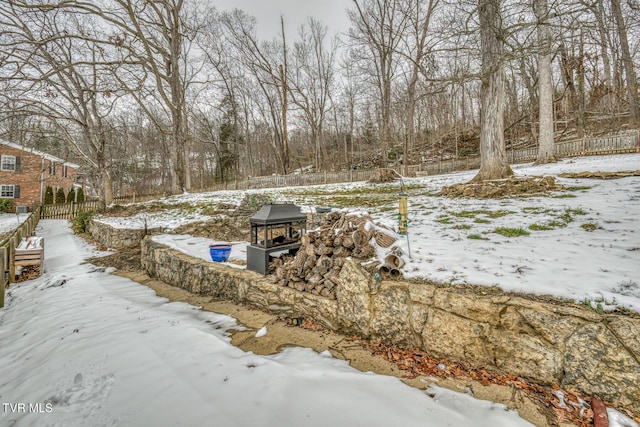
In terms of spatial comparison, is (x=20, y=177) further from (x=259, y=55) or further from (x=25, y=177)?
(x=259, y=55)

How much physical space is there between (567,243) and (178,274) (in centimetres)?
609

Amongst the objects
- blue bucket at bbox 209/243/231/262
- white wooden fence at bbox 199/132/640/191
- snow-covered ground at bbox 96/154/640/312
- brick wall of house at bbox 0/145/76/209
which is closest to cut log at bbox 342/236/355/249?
snow-covered ground at bbox 96/154/640/312

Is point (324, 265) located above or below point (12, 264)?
above

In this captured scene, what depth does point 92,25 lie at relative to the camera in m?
10.6

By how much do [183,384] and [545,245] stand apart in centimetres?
414

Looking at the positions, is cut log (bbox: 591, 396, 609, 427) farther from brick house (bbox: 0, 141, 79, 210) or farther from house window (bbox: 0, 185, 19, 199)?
house window (bbox: 0, 185, 19, 199)

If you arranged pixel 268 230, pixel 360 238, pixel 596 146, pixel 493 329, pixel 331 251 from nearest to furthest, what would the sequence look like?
pixel 493 329 < pixel 360 238 < pixel 331 251 < pixel 268 230 < pixel 596 146

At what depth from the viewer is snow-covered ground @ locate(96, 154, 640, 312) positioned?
217 centimetres

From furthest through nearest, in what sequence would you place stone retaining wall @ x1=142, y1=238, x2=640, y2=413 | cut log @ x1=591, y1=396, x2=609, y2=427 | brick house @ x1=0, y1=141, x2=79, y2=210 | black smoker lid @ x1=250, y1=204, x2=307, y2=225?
brick house @ x1=0, y1=141, x2=79, y2=210 → black smoker lid @ x1=250, y1=204, x2=307, y2=225 → stone retaining wall @ x1=142, y1=238, x2=640, y2=413 → cut log @ x1=591, y1=396, x2=609, y2=427

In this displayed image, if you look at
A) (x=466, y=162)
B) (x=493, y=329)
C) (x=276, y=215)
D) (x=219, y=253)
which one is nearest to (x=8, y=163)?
(x=219, y=253)

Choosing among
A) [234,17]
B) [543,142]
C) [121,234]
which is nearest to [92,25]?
[121,234]

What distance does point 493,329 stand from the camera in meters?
2.17

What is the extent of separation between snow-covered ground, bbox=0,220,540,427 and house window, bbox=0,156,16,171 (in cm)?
2301

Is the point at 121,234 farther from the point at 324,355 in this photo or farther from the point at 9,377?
the point at 324,355
